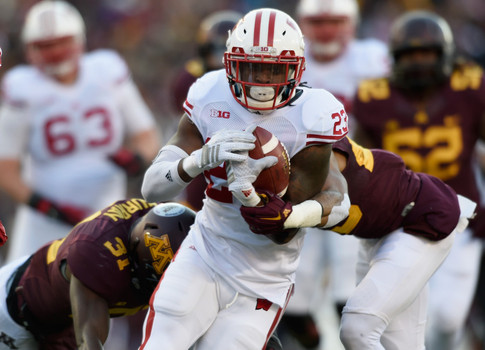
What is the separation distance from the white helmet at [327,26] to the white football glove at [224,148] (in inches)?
116

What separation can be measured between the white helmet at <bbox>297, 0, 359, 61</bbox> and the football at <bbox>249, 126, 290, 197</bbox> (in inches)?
113

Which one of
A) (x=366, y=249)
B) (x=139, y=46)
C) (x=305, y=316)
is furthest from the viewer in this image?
(x=139, y=46)

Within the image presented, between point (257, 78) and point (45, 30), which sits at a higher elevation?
point (257, 78)

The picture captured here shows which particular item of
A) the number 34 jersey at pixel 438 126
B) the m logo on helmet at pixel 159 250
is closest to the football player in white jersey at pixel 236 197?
the m logo on helmet at pixel 159 250

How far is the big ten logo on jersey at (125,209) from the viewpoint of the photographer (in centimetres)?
404

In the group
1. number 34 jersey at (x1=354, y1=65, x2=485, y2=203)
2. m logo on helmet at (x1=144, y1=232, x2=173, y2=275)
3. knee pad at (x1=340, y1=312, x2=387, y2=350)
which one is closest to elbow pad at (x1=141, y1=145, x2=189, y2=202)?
m logo on helmet at (x1=144, y1=232, x2=173, y2=275)

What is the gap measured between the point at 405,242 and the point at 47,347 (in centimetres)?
154

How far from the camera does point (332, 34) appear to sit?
245 inches

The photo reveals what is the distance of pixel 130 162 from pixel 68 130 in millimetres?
447

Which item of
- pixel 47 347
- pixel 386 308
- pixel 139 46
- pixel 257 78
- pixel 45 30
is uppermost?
pixel 257 78

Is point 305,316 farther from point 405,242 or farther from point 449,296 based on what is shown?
point 405,242

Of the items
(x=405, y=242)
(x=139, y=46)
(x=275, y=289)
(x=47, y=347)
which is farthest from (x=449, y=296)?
(x=139, y=46)

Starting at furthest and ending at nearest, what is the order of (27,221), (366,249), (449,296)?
(27,221)
(449,296)
(366,249)

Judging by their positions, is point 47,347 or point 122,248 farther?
point 47,347
